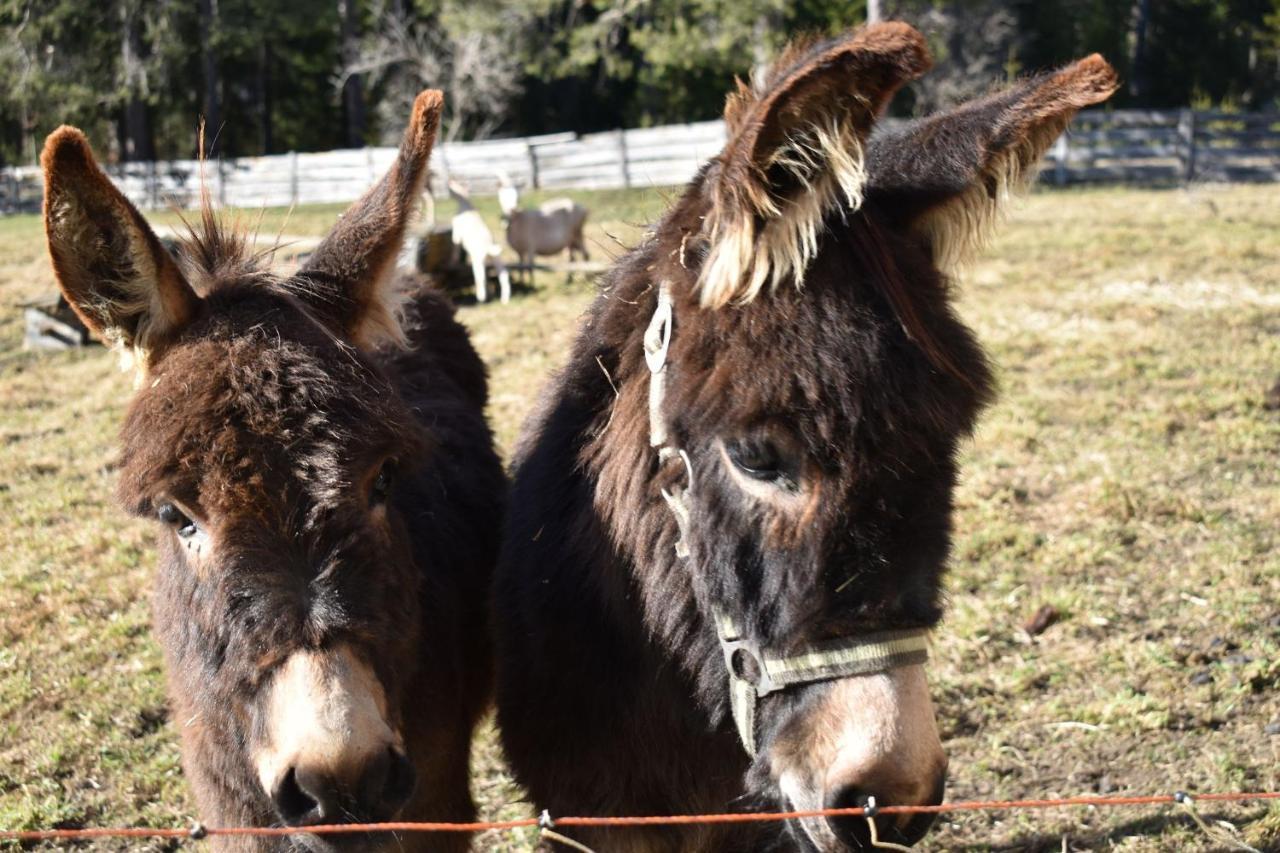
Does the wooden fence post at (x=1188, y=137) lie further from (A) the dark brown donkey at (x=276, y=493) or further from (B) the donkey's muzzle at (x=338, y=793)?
(B) the donkey's muzzle at (x=338, y=793)

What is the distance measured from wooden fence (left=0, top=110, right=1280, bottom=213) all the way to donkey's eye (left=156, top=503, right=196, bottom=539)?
20.5m

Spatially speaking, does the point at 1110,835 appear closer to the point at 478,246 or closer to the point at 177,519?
the point at 177,519

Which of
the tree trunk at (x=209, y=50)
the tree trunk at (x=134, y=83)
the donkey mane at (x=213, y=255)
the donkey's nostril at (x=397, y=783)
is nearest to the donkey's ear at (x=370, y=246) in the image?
the donkey mane at (x=213, y=255)

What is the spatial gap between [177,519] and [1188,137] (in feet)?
87.6

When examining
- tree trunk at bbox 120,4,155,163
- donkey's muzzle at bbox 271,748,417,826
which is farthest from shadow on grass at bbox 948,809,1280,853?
tree trunk at bbox 120,4,155,163

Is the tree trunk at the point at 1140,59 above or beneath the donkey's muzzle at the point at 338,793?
above

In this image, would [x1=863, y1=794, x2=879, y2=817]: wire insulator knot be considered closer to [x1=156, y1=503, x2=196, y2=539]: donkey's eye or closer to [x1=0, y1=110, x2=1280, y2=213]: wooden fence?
[x1=156, y1=503, x2=196, y2=539]: donkey's eye

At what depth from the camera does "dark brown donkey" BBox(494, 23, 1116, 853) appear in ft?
6.73

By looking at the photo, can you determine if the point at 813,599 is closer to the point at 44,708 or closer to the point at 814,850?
the point at 814,850

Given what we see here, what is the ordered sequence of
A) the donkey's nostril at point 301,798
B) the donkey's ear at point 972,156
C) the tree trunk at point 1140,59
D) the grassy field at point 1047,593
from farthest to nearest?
the tree trunk at point 1140,59
the grassy field at point 1047,593
the donkey's ear at point 972,156
the donkey's nostril at point 301,798

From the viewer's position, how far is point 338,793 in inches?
80.8

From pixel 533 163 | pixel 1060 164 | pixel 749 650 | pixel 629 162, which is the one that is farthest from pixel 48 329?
pixel 1060 164

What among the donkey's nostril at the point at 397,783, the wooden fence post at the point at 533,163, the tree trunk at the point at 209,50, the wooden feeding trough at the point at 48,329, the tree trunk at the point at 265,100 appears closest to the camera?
the donkey's nostril at the point at 397,783

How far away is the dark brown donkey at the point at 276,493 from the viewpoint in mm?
2131
